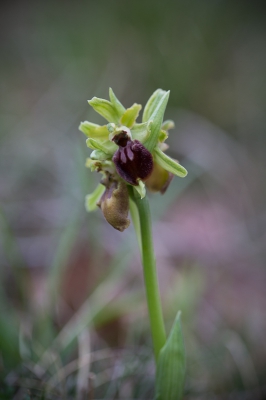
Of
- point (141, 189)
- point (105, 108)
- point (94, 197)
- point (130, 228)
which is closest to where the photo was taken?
point (141, 189)

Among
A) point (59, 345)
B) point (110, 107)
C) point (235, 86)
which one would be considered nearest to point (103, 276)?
point (59, 345)

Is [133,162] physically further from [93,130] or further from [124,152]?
[93,130]

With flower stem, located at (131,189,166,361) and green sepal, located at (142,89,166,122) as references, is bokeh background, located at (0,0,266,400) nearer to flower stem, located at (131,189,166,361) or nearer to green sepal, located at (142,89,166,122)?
flower stem, located at (131,189,166,361)

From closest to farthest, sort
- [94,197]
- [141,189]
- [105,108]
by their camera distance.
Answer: [141,189], [105,108], [94,197]

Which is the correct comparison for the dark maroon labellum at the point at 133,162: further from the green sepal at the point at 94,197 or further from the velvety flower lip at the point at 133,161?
the green sepal at the point at 94,197

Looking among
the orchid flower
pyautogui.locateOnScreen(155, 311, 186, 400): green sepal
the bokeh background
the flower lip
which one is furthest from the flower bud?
the bokeh background

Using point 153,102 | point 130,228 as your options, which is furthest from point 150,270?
point 130,228

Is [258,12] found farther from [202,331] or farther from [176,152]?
[202,331]
